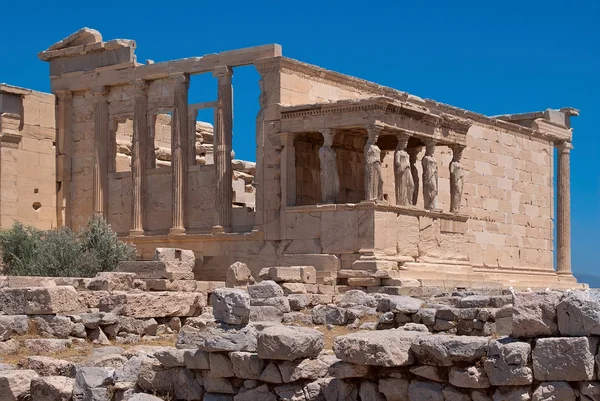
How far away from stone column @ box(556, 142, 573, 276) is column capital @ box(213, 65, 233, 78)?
1211 centimetres

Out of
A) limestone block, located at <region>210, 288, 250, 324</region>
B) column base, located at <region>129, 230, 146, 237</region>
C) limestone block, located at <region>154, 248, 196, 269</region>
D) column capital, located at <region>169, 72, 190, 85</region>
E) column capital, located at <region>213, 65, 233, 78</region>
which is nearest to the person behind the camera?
limestone block, located at <region>210, 288, 250, 324</region>

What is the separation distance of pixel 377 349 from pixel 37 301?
641 centimetres

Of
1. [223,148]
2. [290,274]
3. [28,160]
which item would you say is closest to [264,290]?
[290,274]

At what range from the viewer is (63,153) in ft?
83.3

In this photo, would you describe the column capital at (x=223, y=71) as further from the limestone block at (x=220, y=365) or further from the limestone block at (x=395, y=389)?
the limestone block at (x=395, y=389)

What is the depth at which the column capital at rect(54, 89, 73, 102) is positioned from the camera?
25297 mm

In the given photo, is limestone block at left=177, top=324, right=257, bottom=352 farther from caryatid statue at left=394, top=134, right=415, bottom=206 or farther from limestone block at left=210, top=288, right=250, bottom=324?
caryatid statue at left=394, top=134, right=415, bottom=206

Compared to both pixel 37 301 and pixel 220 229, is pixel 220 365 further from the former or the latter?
pixel 220 229

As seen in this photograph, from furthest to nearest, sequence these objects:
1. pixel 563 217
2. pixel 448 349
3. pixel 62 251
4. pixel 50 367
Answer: pixel 563 217 < pixel 62 251 < pixel 50 367 < pixel 448 349

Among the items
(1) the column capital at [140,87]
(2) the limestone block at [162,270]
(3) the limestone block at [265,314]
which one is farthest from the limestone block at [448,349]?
(1) the column capital at [140,87]

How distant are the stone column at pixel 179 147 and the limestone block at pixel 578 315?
16.5 meters

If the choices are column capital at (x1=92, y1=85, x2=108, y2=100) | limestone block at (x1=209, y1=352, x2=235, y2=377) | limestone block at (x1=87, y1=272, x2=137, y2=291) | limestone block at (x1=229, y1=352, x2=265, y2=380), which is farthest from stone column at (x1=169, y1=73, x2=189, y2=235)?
limestone block at (x1=229, y1=352, x2=265, y2=380)

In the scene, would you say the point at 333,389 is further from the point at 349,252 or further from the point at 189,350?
the point at 349,252

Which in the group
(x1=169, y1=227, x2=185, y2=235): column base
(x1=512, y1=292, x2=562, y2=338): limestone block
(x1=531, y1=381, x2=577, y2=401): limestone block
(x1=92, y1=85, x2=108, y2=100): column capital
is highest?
(x1=92, y1=85, x2=108, y2=100): column capital
